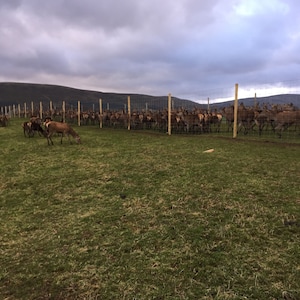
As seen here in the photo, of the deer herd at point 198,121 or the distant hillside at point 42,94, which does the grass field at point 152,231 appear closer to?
the deer herd at point 198,121

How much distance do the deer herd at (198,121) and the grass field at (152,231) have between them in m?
5.06

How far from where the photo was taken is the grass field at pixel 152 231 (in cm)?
279

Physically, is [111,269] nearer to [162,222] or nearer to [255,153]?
[162,222]

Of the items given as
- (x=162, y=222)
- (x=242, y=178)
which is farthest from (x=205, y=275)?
(x=242, y=178)

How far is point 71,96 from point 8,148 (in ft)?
255

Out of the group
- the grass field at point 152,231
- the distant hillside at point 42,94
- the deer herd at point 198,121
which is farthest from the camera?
the distant hillside at point 42,94

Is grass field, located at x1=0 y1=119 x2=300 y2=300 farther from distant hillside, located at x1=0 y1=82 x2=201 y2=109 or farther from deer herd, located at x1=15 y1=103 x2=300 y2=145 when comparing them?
distant hillside, located at x1=0 y1=82 x2=201 y2=109

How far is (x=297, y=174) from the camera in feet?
21.1

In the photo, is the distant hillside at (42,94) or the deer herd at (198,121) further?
the distant hillside at (42,94)

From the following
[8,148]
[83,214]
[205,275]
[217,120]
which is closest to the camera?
[205,275]

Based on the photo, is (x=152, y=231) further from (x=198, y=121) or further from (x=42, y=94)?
(x=42, y=94)

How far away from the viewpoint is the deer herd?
12.8 meters

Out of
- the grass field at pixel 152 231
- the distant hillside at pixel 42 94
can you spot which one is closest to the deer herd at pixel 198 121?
the grass field at pixel 152 231

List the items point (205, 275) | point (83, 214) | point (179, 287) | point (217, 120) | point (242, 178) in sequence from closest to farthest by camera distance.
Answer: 1. point (179, 287)
2. point (205, 275)
3. point (83, 214)
4. point (242, 178)
5. point (217, 120)
